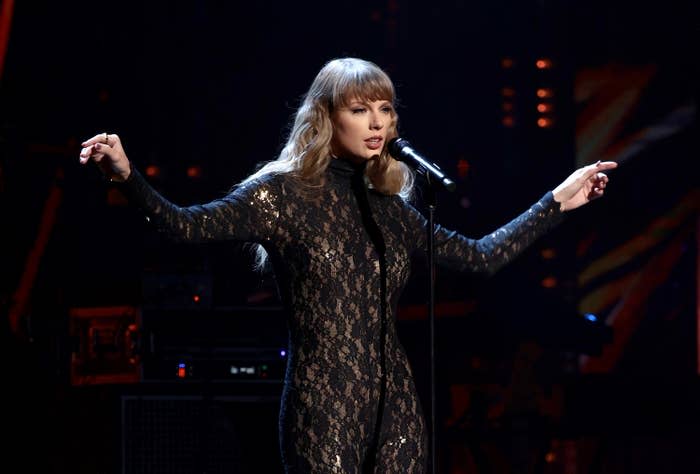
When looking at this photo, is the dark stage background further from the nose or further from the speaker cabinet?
the nose

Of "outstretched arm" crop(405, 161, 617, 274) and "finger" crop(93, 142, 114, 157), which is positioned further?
"outstretched arm" crop(405, 161, 617, 274)

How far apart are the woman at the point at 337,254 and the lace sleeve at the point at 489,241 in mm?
85

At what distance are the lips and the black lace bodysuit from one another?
0.34 feet

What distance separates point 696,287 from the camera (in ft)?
17.4

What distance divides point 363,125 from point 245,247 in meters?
1.93

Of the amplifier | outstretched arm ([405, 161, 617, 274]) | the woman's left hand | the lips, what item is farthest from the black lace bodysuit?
the amplifier

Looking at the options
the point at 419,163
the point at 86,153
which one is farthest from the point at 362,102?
the point at 86,153

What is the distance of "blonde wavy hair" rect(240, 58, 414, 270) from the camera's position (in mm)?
2535

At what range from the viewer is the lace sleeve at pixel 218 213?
2.24 meters

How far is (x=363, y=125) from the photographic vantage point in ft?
8.36

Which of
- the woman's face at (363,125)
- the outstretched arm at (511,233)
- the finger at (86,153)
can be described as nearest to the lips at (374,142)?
the woman's face at (363,125)

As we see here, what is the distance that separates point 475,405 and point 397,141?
2.66 metres

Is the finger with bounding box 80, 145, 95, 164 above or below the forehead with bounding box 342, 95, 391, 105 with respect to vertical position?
below

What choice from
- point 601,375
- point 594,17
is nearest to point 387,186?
point 601,375
